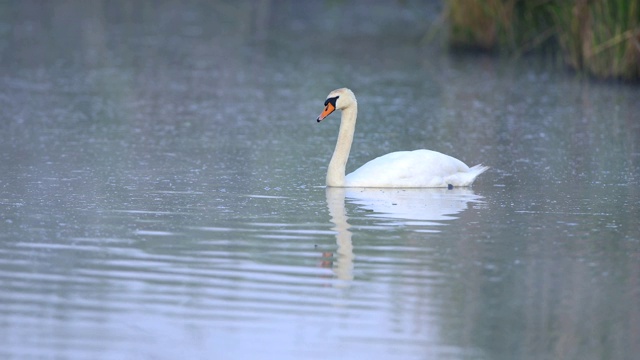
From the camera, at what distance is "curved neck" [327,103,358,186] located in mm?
9539

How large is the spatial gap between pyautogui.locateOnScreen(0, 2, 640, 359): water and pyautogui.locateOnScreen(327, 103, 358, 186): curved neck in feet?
0.52

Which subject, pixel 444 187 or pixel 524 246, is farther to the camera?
pixel 444 187

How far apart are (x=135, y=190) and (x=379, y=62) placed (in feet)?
39.1

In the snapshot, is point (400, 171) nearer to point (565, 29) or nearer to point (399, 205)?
point (399, 205)

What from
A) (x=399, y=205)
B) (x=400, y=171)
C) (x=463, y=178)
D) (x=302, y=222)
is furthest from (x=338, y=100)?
(x=302, y=222)

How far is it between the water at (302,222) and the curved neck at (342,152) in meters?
0.16

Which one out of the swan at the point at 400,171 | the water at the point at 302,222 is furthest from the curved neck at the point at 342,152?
the water at the point at 302,222

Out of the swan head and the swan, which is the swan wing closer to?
the swan

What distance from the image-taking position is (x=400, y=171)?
31.0ft

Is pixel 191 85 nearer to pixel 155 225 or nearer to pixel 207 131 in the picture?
pixel 207 131

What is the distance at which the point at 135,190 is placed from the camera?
923cm

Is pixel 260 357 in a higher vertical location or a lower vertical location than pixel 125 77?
lower

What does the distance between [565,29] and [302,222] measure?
10.6 m

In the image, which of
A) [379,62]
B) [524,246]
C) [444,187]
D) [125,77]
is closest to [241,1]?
[379,62]
